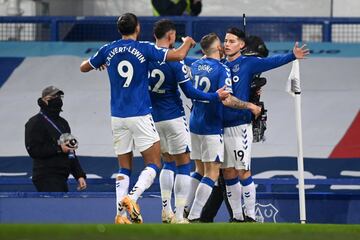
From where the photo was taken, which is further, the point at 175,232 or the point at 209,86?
the point at 209,86

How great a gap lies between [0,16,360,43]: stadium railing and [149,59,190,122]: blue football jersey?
6.18 metres

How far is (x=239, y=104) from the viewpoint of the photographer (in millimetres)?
15953

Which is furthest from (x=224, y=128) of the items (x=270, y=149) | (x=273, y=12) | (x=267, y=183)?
(x=273, y=12)

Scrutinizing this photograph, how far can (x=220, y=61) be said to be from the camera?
16375mm

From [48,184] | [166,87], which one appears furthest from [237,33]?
[48,184]

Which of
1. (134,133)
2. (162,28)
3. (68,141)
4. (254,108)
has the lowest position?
(68,141)

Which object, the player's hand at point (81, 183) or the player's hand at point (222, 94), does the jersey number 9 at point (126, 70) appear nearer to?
the player's hand at point (222, 94)

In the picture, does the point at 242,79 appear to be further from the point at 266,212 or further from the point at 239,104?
the point at 266,212

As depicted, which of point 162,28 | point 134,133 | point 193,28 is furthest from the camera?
point 193,28

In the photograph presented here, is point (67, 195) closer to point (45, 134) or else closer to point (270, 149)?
point (45, 134)

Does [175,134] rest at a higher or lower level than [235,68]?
lower

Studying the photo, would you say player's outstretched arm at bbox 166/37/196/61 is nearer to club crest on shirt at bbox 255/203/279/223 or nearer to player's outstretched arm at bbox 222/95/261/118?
player's outstretched arm at bbox 222/95/261/118

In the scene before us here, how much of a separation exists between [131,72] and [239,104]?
58.3 inches

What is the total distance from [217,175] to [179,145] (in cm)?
73
